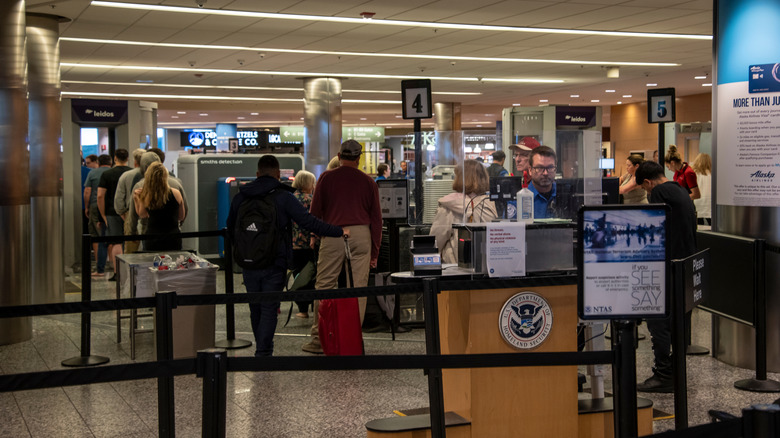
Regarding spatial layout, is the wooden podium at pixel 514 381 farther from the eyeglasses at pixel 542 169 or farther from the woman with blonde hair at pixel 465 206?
the woman with blonde hair at pixel 465 206

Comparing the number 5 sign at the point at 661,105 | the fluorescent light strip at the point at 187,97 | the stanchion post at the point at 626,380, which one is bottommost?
the stanchion post at the point at 626,380

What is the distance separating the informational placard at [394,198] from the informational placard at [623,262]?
4.69m

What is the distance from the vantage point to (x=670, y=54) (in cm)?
1440

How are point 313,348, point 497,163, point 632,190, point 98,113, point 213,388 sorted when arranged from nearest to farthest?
1. point 213,388
2. point 313,348
3. point 497,163
4. point 632,190
5. point 98,113

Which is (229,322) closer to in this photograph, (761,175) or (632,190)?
(761,175)

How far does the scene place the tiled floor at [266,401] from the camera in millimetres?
4746

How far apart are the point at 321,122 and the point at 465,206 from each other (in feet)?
36.9

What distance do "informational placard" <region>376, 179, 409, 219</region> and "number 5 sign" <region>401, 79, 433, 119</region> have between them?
0.72 meters

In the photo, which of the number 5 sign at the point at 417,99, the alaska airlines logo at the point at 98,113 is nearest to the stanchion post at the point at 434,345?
the number 5 sign at the point at 417,99

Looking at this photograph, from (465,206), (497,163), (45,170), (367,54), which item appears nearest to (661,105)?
(497,163)

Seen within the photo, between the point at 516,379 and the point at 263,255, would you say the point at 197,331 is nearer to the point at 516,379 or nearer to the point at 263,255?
the point at 263,255

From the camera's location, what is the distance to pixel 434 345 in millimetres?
3730

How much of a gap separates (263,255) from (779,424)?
14.1 feet

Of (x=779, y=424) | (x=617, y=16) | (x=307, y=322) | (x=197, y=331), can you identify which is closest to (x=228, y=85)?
(x=617, y=16)
